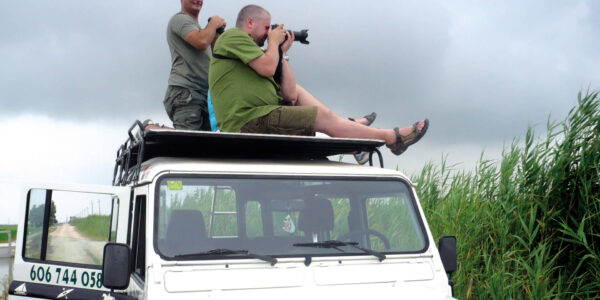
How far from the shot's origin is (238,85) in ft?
16.9

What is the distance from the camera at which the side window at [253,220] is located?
3986 millimetres

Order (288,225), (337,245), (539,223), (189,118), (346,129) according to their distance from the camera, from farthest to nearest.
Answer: (539,223)
(189,118)
(346,129)
(288,225)
(337,245)

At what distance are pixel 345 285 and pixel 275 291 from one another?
0.42 meters

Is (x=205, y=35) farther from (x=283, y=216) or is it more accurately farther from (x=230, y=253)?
(x=230, y=253)

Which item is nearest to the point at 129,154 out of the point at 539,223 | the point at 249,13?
the point at 249,13

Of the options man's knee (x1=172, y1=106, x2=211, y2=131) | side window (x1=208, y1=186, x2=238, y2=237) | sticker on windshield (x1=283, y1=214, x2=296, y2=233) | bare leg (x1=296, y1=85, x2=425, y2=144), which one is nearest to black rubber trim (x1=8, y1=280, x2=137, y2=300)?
side window (x1=208, y1=186, x2=238, y2=237)

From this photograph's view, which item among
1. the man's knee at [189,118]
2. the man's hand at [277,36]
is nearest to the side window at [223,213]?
the man's hand at [277,36]

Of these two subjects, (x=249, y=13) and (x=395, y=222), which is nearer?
(x=395, y=222)

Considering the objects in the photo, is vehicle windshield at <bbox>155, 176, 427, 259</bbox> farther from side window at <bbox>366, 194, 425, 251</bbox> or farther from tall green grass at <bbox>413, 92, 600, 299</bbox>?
tall green grass at <bbox>413, 92, 600, 299</bbox>

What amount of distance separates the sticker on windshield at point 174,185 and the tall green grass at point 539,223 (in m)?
5.08

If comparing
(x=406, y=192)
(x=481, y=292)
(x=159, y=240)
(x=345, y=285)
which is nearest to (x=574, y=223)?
(x=481, y=292)

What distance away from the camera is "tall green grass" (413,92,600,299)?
8.00m

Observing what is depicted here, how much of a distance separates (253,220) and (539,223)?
17.8 ft

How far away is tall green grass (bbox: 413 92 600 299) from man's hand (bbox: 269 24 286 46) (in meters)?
4.09
